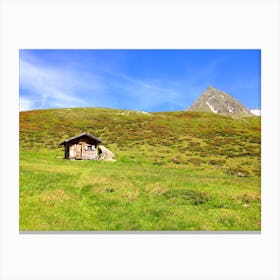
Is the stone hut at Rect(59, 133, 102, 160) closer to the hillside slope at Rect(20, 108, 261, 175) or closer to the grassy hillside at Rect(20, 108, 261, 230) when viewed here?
the grassy hillside at Rect(20, 108, 261, 230)

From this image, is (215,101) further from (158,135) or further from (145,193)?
(145,193)

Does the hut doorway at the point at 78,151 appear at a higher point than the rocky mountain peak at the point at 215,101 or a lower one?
lower

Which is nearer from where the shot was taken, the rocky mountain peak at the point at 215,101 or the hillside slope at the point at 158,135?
the hillside slope at the point at 158,135

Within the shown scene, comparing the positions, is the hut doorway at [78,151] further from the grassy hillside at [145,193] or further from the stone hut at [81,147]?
the grassy hillside at [145,193]

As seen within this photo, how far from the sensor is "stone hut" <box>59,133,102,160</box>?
89.1ft
